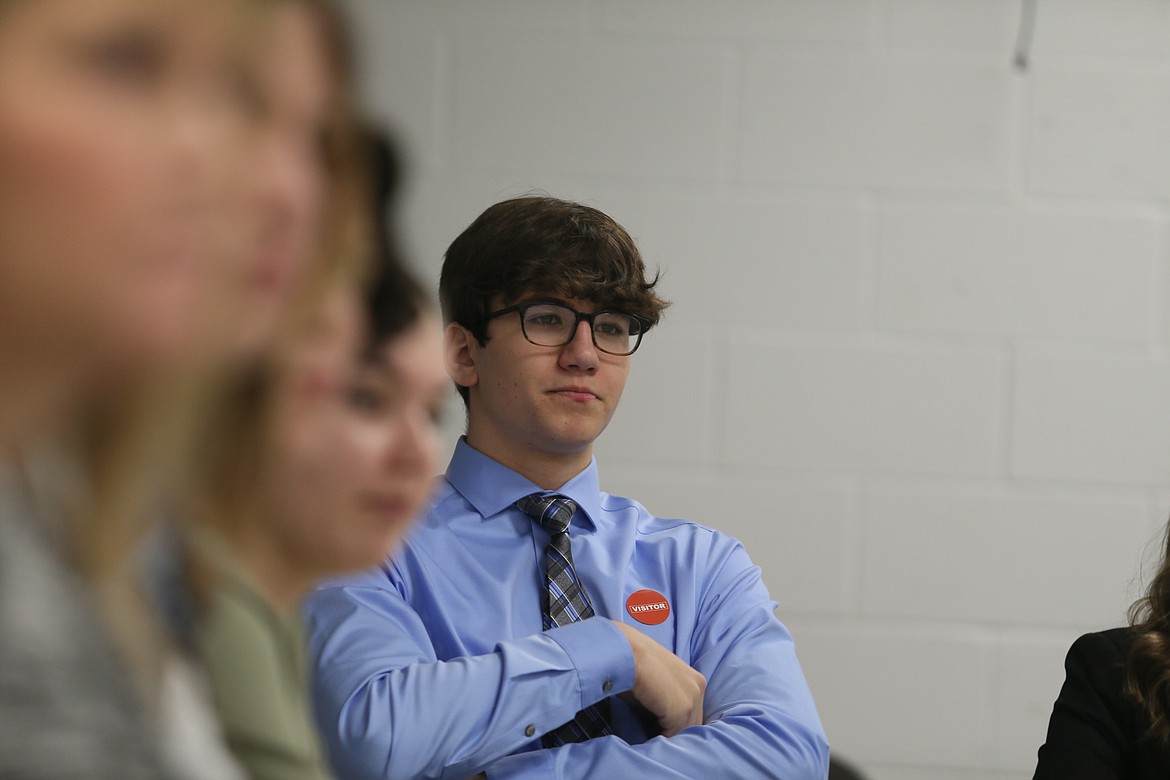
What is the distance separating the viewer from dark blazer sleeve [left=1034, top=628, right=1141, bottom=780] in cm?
162

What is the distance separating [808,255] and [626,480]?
64cm

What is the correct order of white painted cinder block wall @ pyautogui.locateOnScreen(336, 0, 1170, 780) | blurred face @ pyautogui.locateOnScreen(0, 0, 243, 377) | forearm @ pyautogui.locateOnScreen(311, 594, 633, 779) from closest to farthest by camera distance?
blurred face @ pyautogui.locateOnScreen(0, 0, 243, 377) < forearm @ pyautogui.locateOnScreen(311, 594, 633, 779) < white painted cinder block wall @ pyautogui.locateOnScreen(336, 0, 1170, 780)

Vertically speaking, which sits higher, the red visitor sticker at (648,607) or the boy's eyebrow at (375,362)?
the boy's eyebrow at (375,362)

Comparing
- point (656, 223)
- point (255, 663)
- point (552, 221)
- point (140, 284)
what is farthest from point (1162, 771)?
point (140, 284)

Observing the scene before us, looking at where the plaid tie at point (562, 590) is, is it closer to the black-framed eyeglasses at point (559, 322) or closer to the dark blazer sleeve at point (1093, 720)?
the black-framed eyeglasses at point (559, 322)

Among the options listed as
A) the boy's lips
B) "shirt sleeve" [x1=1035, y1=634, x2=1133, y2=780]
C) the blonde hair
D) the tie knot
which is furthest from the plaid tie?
the blonde hair

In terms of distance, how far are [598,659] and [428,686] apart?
0.22m

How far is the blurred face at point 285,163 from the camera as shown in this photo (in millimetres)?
189

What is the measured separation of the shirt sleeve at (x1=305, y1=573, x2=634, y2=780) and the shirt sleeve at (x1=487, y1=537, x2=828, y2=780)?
6 cm

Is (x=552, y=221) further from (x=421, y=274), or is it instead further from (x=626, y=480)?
(x=421, y=274)

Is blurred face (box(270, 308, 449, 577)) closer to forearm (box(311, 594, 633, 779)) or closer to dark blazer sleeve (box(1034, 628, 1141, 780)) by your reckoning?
forearm (box(311, 594, 633, 779))

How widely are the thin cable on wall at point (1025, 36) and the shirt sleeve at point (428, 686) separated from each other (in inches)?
68.3

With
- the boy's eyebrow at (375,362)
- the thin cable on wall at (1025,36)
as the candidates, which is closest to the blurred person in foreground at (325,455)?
the boy's eyebrow at (375,362)

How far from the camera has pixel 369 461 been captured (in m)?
0.23
